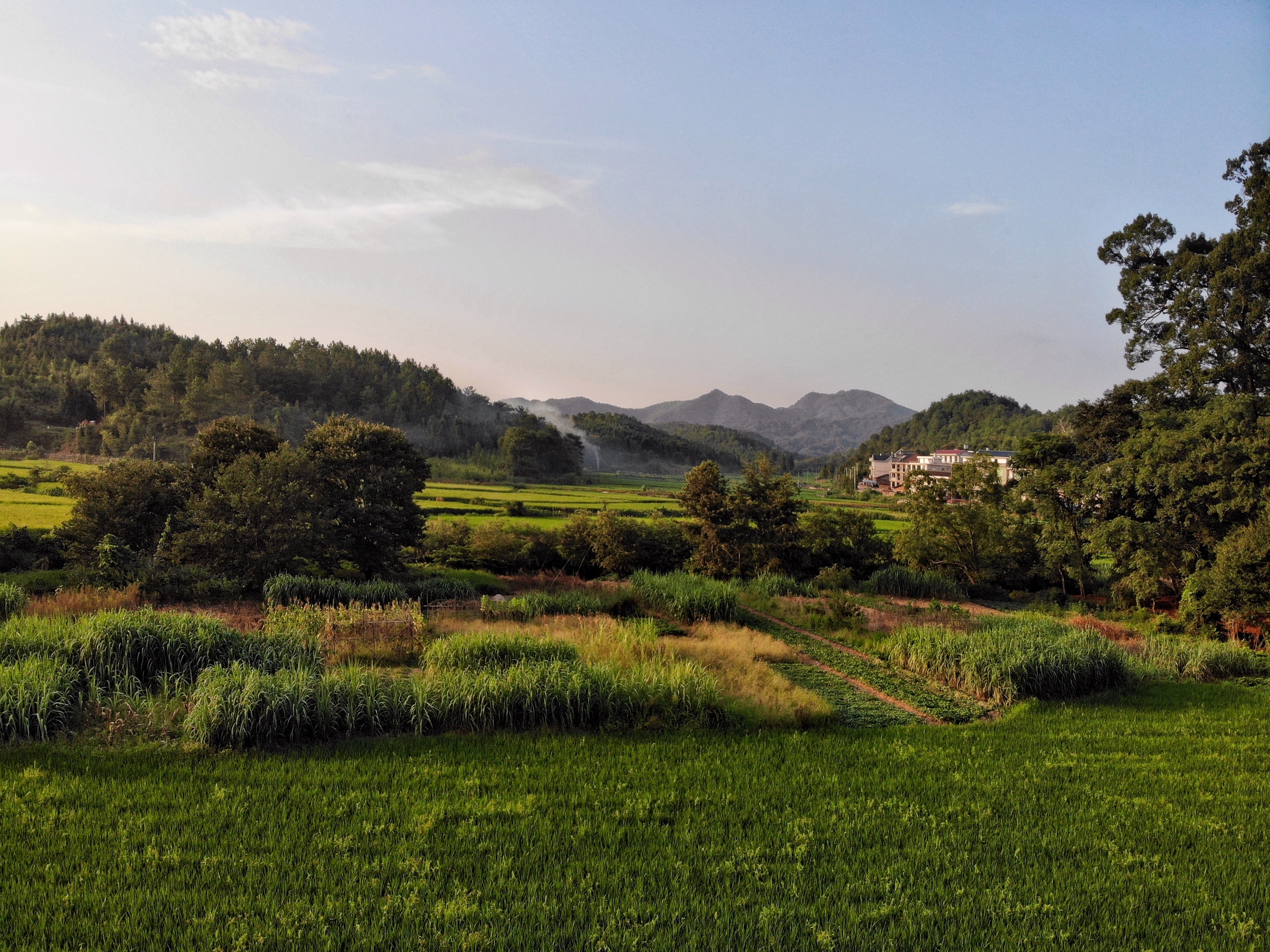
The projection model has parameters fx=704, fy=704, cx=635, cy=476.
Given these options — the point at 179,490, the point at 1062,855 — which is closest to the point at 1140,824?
the point at 1062,855

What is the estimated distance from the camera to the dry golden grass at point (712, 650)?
1032cm

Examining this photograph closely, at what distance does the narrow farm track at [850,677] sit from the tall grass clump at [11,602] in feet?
50.6

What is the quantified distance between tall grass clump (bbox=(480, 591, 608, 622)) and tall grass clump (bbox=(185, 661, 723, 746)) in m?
7.04

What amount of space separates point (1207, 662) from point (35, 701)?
19879mm

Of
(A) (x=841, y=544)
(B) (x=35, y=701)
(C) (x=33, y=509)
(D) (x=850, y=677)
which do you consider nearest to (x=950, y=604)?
(A) (x=841, y=544)

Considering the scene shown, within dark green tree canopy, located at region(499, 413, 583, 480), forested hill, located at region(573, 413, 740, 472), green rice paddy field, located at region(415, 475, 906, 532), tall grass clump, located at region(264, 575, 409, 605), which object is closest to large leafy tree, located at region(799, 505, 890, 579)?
green rice paddy field, located at region(415, 475, 906, 532)

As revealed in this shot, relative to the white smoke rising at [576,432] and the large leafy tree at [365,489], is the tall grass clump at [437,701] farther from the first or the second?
the white smoke rising at [576,432]

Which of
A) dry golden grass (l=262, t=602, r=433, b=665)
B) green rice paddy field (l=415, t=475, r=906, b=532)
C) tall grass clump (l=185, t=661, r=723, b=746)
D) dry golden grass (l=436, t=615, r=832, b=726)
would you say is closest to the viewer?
tall grass clump (l=185, t=661, r=723, b=746)

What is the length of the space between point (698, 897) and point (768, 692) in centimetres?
588

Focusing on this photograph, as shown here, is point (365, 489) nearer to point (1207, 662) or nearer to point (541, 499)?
point (1207, 662)

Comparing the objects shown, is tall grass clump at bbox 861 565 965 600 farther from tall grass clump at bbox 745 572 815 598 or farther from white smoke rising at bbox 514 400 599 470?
white smoke rising at bbox 514 400 599 470

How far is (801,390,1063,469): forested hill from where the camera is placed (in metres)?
130

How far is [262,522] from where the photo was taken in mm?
20828

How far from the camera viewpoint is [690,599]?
19578mm
